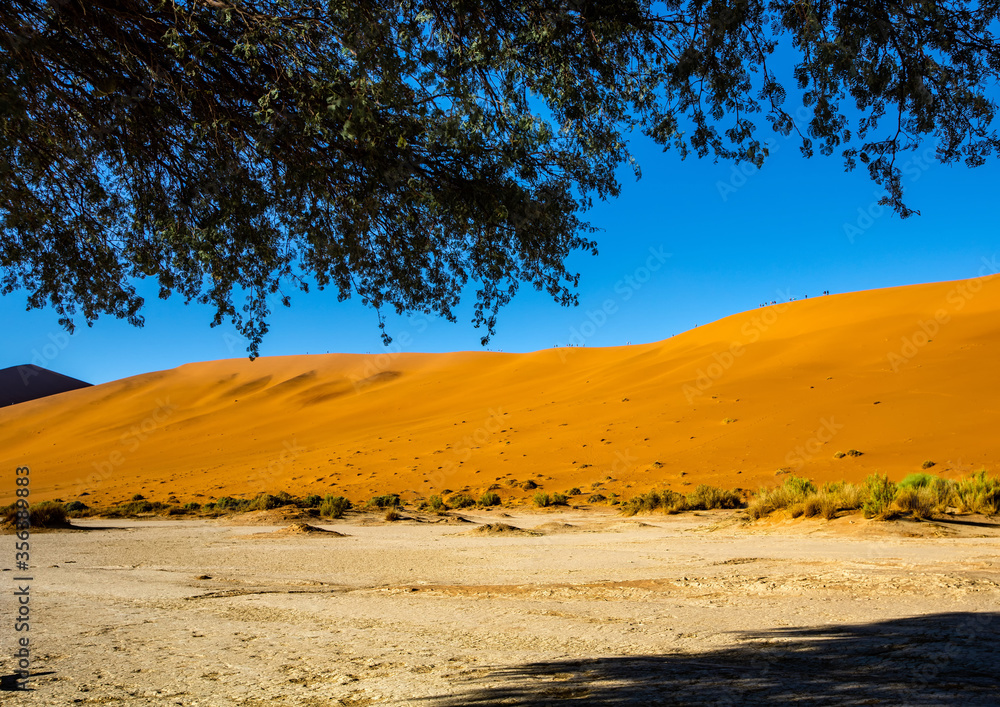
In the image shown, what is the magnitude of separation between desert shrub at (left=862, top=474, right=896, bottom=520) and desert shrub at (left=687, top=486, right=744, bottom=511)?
4.20m

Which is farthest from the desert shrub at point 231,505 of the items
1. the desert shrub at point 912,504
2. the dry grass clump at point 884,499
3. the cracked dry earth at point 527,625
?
the desert shrub at point 912,504

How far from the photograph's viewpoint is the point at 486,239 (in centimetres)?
614

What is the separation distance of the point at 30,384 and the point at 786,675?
107 m

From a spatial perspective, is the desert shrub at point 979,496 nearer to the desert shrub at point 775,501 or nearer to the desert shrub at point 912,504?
the desert shrub at point 912,504

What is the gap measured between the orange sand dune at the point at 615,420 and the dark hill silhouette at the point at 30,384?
1861cm

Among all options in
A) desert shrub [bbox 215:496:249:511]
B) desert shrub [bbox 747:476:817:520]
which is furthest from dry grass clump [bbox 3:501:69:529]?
desert shrub [bbox 747:476:817:520]

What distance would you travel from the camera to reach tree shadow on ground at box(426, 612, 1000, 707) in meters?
3.72

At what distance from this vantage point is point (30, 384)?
296 ft

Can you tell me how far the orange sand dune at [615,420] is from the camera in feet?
81.3

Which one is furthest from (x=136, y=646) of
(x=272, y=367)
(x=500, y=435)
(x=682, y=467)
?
(x=272, y=367)

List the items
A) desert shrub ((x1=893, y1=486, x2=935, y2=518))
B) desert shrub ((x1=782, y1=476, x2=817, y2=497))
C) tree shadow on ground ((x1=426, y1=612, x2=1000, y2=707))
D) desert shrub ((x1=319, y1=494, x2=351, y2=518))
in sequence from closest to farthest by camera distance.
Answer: tree shadow on ground ((x1=426, y1=612, x2=1000, y2=707)), desert shrub ((x1=893, y1=486, x2=935, y2=518)), desert shrub ((x1=782, y1=476, x2=817, y2=497)), desert shrub ((x1=319, y1=494, x2=351, y2=518))

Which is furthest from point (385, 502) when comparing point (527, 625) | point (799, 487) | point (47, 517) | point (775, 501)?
point (527, 625)

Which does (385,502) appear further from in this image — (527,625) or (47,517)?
(527,625)

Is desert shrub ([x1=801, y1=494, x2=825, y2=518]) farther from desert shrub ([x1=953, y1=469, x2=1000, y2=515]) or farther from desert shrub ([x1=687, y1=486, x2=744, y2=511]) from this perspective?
desert shrub ([x1=687, y1=486, x2=744, y2=511])
